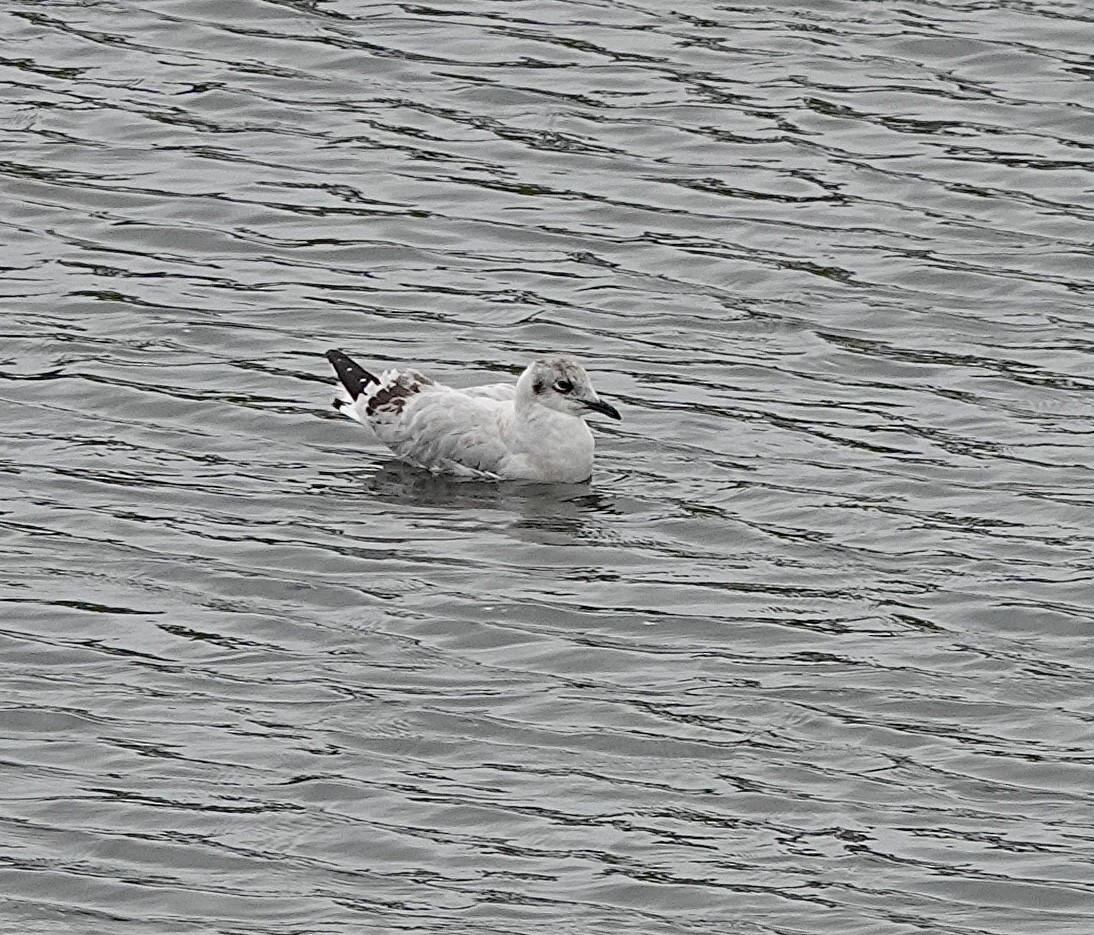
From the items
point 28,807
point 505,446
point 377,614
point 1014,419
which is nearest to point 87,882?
point 28,807

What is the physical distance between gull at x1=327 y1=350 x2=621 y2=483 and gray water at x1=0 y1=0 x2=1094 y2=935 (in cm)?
22

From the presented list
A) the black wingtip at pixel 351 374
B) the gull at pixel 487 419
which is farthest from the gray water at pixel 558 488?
the black wingtip at pixel 351 374

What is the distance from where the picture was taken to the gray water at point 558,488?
10227mm

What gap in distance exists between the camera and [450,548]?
43.8 ft

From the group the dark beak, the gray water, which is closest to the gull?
the dark beak

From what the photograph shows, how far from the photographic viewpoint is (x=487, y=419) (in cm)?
1462

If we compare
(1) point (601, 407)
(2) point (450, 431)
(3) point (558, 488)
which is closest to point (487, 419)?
(2) point (450, 431)

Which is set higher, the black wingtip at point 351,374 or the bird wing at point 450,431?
the black wingtip at point 351,374

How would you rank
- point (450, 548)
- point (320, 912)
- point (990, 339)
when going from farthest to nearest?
point (990, 339) → point (450, 548) → point (320, 912)

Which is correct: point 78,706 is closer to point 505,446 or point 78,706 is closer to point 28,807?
point 28,807

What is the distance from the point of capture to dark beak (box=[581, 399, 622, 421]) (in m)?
14.2

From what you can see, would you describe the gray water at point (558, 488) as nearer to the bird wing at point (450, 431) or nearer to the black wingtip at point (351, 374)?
the bird wing at point (450, 431)

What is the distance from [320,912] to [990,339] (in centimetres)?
710

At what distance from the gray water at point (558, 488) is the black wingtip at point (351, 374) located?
334 millimetres
